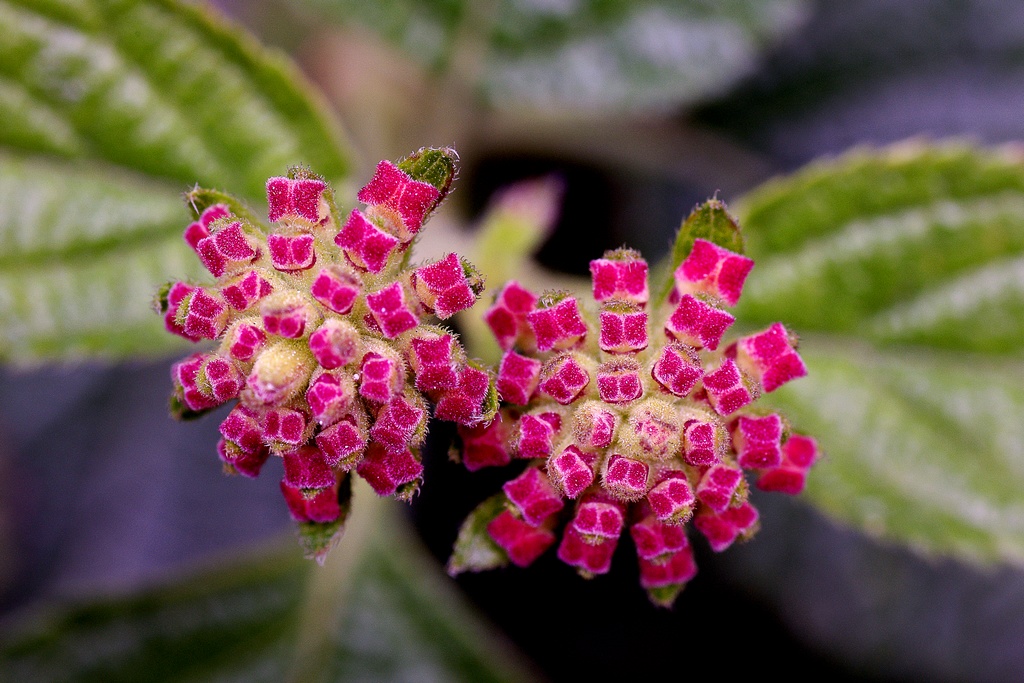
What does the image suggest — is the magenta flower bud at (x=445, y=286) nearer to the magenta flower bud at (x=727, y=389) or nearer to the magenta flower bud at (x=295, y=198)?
the magenta flower bud at (x=295, y=198)

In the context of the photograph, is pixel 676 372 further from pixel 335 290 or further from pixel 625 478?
pixel 335 290

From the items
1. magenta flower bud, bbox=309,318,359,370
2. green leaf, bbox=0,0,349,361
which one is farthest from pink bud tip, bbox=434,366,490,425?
green leaf, bbox=0,0,349,361

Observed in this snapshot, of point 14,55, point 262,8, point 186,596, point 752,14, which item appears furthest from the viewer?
point 262,8

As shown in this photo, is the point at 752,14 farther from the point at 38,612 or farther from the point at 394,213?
the point at 38,612

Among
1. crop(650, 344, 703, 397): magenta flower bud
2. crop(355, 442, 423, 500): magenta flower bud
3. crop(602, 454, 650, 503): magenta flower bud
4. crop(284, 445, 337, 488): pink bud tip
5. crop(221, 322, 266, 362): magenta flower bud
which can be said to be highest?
crop(650, 344, 703, 397): magenta flower bud

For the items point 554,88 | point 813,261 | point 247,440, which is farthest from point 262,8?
point 247,440

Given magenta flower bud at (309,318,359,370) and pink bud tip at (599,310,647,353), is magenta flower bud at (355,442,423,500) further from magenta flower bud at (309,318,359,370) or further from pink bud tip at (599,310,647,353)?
pink bud tip at (599,310,647,353)

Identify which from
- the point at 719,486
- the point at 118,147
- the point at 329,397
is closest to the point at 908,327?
the point at 719,486
